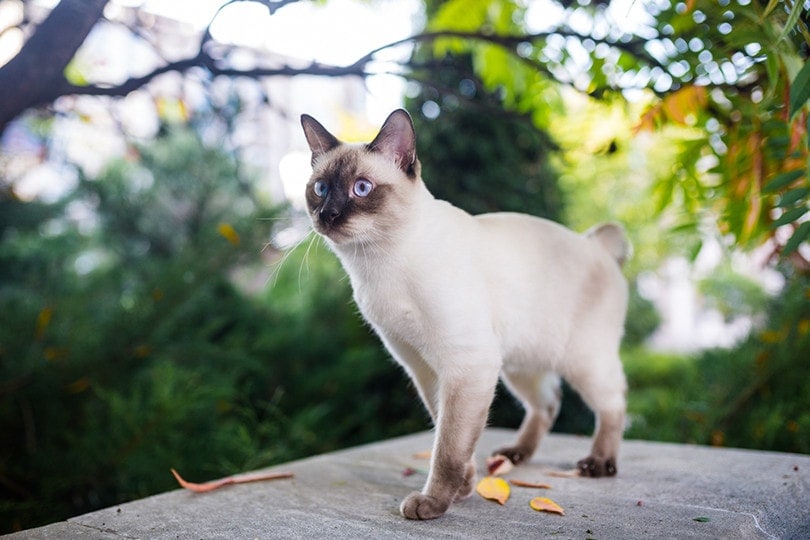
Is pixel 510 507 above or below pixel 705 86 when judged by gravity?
below

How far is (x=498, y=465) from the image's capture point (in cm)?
207

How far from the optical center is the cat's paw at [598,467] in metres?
1.99

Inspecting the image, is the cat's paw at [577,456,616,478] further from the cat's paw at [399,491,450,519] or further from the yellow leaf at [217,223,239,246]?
the yellow leaf at [217,223,239,246]

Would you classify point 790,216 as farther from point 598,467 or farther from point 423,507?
point 423,507

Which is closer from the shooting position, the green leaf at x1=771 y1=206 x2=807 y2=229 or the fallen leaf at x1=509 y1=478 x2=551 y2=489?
the green leaf at x1=771 y1=206 x2=807 y2=229

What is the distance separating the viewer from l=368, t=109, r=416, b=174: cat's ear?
1665 mm

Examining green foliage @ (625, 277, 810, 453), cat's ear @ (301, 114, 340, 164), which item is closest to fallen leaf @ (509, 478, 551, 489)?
cat's ear @ (301, 114, 340, 164)

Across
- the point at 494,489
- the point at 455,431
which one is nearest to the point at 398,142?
the point at 455,431

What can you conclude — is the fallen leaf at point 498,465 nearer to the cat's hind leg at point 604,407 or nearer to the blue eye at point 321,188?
the cat's hind leg at point 604,407

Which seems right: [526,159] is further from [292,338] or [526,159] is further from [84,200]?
[84,200]

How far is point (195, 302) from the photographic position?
2.94 meters

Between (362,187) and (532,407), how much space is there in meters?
1.06

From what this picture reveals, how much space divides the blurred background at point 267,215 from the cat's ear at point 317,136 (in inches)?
5.6

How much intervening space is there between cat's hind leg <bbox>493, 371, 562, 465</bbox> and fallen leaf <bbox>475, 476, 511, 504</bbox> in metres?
0.37
